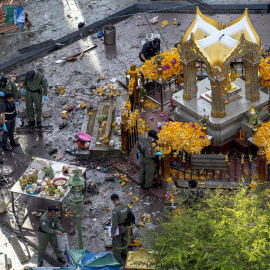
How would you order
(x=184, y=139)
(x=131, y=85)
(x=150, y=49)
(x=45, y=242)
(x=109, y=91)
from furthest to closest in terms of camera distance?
(x=150, y=49) < (x=109, y=91) < (x=131, y=85) < (x=184, y=139) < (x=45, y=242)

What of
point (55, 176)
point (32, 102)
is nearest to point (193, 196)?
point (55, 176)

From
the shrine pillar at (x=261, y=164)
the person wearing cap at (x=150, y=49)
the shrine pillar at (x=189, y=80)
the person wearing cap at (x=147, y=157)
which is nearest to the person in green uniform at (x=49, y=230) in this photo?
the person wearing cap at (x=147, y=157)

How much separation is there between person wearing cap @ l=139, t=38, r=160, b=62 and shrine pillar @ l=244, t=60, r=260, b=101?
14.9ft

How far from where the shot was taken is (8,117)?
2367cm

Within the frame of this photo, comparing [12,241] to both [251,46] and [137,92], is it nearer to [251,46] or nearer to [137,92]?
[137,92]

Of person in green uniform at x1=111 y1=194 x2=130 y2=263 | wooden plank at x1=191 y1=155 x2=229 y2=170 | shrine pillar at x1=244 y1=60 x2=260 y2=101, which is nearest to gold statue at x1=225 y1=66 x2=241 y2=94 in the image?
shrine pillar at x1=244 y1=60 x2=260 y2=101

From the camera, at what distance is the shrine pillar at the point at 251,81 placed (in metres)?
22.7

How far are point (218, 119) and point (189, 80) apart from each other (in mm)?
1440

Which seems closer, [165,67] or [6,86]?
[6,86]

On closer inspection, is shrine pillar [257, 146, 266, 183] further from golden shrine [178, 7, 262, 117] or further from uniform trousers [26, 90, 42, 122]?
uniform trousers [26, 90, 42, 122]

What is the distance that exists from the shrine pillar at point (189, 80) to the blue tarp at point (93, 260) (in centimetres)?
623

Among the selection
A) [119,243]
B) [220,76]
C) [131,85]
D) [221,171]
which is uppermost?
[220,76]

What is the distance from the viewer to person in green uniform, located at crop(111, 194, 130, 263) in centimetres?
1939

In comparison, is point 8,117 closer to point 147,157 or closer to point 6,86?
point 6,86
